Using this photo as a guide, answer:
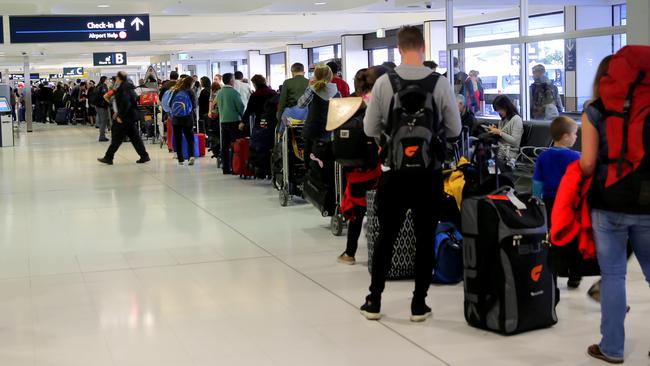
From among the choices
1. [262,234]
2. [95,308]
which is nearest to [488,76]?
[262,234]

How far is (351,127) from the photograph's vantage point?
20.2ft

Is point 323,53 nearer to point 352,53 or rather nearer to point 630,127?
point 352,53

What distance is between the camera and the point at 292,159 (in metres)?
9.59

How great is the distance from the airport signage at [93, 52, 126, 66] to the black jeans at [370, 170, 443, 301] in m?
26.1

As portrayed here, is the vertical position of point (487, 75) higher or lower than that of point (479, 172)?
higher

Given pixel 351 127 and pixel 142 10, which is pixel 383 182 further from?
pixel 142 10

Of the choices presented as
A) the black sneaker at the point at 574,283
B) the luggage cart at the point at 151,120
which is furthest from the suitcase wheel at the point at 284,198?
the luggage cart at the point at 151,120

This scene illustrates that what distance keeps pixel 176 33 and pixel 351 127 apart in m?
17.9

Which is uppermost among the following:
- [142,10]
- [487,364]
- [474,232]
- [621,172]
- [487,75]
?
[142,10]

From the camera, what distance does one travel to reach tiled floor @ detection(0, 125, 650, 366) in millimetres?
4426

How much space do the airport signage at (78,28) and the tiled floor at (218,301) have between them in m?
7.34

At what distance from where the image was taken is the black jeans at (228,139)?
41.9 feet

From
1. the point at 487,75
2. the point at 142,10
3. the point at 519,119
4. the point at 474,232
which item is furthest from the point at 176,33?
the point at 474,232

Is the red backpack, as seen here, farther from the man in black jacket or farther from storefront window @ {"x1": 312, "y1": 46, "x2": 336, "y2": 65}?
storefront window @ {"x1": 312, "y1": 46, "x2": 336, "y2": 65}
